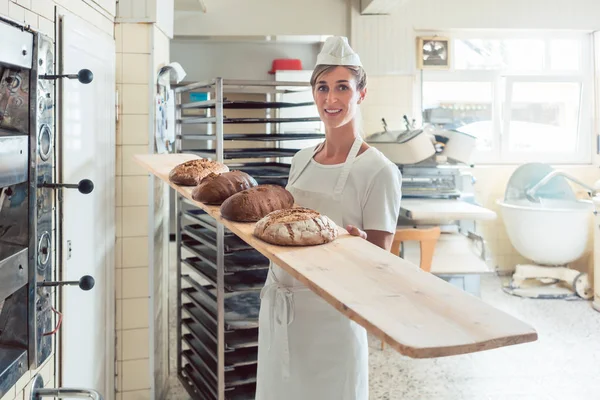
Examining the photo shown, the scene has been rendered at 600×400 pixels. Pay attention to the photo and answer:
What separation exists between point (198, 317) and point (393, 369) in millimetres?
1325

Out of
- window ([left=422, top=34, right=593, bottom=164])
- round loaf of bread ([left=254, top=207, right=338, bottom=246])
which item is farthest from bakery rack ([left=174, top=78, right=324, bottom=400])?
window ([left=422, top=34, right=593, bottom=164])

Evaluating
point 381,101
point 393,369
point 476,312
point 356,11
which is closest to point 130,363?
point 393,369

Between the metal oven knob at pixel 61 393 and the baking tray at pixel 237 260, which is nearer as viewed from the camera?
the metal oven knob at pixel 61 393

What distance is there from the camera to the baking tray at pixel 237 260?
250 centimetres

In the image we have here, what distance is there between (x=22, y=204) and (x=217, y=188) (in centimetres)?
52

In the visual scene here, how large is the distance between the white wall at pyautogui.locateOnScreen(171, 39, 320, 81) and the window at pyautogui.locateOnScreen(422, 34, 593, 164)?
1.71 m

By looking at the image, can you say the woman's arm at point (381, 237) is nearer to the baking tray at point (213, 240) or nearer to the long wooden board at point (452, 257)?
the baking tray at point (213, 240)

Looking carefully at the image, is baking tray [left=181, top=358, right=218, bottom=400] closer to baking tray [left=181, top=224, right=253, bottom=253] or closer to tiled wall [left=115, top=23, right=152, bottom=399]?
tiled wall [left=115, top=23, right=152, bottom=399]

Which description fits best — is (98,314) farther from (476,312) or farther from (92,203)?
(476,312)

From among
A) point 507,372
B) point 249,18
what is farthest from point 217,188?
point 249,18

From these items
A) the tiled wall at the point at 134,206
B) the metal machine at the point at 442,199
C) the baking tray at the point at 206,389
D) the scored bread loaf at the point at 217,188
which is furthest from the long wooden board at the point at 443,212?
the scored bread loaf at the point at 217,188

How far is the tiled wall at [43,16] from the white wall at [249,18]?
289cm

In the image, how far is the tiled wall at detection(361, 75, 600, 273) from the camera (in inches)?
201

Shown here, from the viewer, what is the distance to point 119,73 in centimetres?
250
